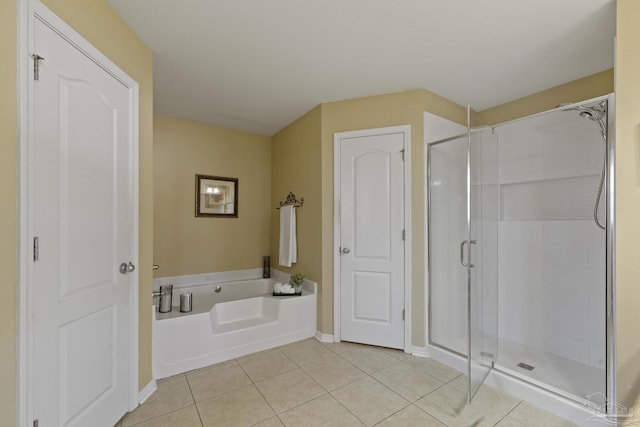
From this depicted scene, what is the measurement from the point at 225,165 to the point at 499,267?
344 centimetres

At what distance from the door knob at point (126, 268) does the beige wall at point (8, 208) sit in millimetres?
652

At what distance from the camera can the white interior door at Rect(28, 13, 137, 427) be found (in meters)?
1.20

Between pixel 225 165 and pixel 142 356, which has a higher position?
pixel 225 165

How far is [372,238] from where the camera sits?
9.13 feet

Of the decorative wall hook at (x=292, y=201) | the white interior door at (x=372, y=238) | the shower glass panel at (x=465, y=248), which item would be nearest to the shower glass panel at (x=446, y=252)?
the shower glass panel at (x=465, y=248)

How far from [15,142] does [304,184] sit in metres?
2.42

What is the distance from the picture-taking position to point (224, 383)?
84.0 inches

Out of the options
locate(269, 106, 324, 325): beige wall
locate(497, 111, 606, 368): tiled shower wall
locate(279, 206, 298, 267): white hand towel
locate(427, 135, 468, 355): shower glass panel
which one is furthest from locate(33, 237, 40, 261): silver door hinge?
locate(497, 111, 606, 368): tiled shower wall

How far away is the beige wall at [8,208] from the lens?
1.02m

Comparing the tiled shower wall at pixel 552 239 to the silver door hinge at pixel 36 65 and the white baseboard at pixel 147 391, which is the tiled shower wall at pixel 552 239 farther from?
the silver door hinge at pixel 36 65

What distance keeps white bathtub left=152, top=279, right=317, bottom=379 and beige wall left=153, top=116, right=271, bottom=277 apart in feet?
1.28

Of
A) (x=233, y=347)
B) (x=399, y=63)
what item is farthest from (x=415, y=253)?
(x=233, y=347)

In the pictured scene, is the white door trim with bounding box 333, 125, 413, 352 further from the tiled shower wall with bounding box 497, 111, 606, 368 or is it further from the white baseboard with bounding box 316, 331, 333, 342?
the tiled shower wall with bounding box 497, 111, 606, 368

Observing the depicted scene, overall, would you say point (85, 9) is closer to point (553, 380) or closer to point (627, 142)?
point (627, 142)
